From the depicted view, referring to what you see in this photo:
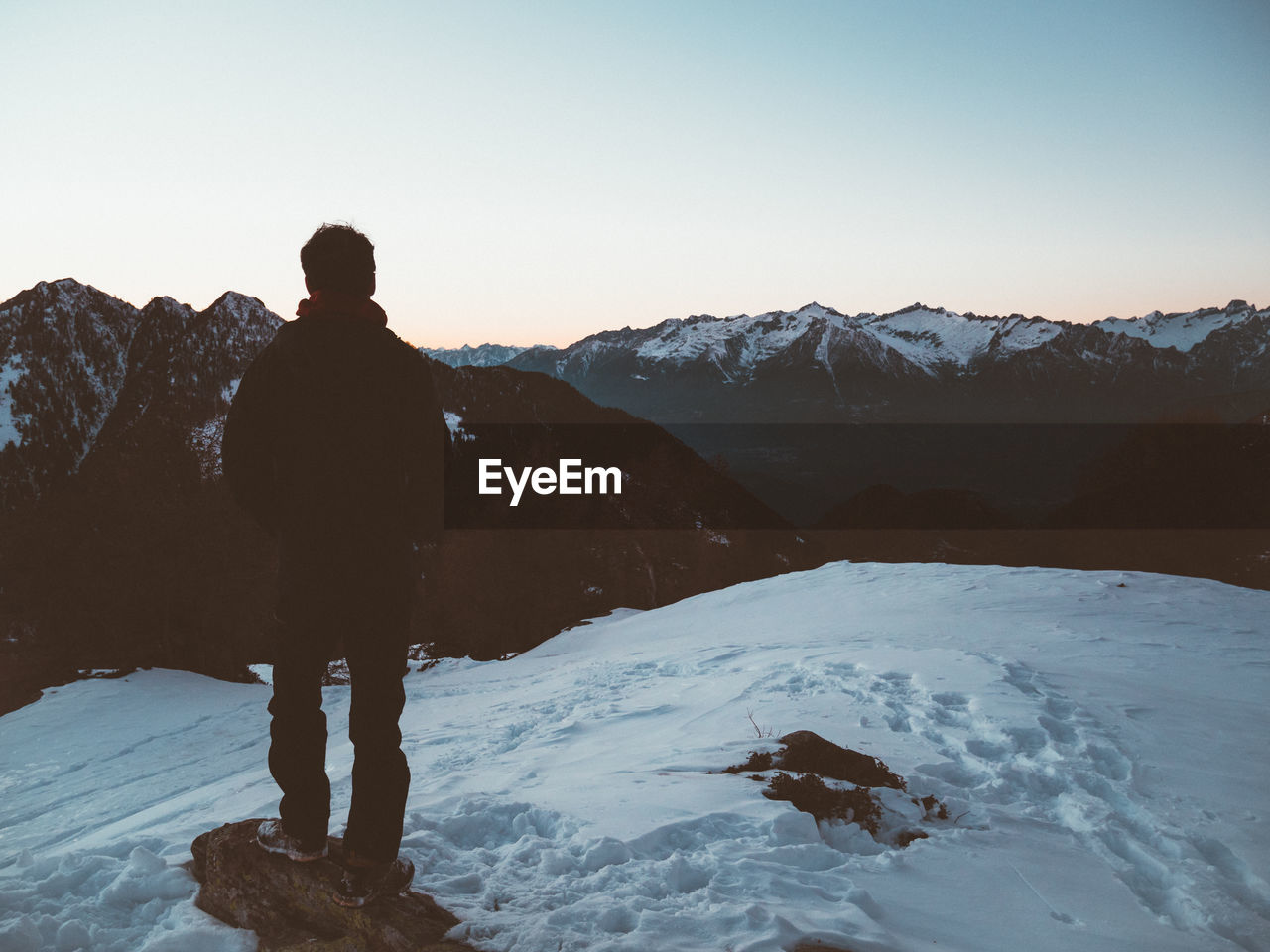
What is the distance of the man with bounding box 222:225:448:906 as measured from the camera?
3.05 metres

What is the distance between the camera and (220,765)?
1174 cm

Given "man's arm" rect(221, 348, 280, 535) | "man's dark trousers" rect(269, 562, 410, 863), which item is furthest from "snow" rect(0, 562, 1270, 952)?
"man's arm" rect(221, 348, 280, 535)

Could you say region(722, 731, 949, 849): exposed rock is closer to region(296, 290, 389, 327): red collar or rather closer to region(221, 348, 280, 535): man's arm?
region(221, 348, 280, 535): man's arm

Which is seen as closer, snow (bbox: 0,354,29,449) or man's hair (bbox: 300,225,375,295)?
man's hair (bbox: 300,225,375,295)

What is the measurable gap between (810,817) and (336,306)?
3998 millimetres

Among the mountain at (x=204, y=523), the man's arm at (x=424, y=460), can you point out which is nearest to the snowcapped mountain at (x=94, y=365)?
the mountain at (x=204, y=523)

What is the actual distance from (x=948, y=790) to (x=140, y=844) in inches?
213

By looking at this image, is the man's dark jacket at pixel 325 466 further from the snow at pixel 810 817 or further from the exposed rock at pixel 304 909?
the snow at pixel 810 817

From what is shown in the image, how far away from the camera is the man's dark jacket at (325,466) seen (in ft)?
9.96

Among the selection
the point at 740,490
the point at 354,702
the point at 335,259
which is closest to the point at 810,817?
the point at 354,702

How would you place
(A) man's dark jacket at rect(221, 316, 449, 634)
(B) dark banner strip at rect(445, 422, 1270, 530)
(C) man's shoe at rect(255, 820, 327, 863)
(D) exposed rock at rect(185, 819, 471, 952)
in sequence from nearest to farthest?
(D) exposed rock at rect(185, 819, 471, 952)
(A) man's dark jacket at rect(221, 316, 449, 634)
(C) man's shoe at rect(255, 820, 327, 863)
(B) dark banner strip at rect(445, 422, 1270, 530)

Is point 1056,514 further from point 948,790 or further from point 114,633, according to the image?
point 114,633

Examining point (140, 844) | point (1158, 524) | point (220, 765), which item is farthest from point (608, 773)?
point (1158, 524)

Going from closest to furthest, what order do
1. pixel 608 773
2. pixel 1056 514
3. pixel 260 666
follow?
pixel 608 773
pixel 260 666
pixel 1056 514
